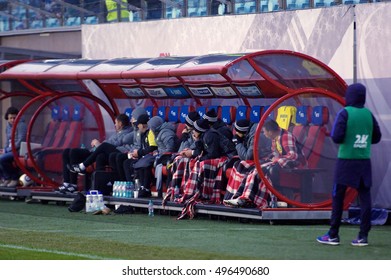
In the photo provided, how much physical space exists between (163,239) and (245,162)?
10.2 feet

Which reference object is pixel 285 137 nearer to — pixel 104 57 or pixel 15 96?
pixel 104 57

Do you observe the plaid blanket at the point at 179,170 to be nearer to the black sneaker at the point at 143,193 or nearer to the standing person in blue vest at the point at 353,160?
the black sneaker at the point at 143,193

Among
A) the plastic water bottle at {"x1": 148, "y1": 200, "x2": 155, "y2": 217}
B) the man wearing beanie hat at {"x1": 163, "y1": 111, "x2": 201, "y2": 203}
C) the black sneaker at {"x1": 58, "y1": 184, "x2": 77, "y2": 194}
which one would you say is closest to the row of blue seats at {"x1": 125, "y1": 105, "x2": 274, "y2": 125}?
the man wearing beanie hat at {"x1": 163, "y1": 111, "x2": 201, "y2": 203}

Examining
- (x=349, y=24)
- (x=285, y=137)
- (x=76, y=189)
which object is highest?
(x=349, y=24)

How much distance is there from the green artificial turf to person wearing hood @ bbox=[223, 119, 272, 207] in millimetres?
393

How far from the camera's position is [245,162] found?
1745 cm

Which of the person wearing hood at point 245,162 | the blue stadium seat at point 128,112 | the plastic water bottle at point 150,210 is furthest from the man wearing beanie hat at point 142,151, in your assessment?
the person wearing hood at point 245,162

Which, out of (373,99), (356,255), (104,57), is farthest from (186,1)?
(356,255)

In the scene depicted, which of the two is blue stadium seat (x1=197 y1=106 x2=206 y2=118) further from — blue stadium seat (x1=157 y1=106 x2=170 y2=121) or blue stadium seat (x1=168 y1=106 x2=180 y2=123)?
blue stadium seat (x1=157 y1=106 x2=170 y2=121)

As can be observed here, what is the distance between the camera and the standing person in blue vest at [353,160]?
1360 centimetres

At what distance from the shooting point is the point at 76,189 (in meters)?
21.5

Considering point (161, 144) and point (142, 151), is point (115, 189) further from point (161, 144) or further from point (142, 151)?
point (161, 144)

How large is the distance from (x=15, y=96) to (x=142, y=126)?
5285 millimetres

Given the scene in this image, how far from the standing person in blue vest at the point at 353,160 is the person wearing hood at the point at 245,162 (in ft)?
10.8
